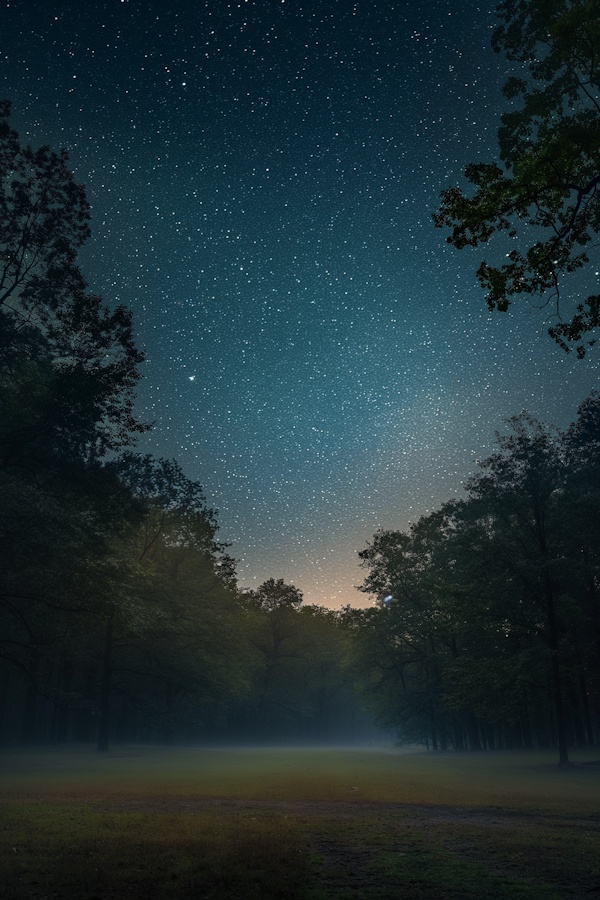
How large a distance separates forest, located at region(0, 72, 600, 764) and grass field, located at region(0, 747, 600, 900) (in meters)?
8.52

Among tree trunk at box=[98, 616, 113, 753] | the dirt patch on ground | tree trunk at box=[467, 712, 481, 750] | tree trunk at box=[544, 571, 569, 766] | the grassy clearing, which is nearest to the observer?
the dirt patch on ground

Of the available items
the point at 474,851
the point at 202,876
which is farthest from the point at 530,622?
the point at 202,876

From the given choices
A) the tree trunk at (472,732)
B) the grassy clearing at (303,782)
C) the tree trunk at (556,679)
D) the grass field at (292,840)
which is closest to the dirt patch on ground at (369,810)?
the grass field at (292,840)

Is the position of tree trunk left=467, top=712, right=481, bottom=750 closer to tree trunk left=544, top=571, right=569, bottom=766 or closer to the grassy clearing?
the grassy clearing

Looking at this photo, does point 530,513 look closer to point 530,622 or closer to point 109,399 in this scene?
point 530,622

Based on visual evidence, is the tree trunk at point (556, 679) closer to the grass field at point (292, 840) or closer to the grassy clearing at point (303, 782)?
the grassy clearing at point (303, 782)

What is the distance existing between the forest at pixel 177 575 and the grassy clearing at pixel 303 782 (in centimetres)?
352

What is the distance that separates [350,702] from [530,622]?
75407mm

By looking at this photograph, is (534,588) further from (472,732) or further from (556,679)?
(472,732)

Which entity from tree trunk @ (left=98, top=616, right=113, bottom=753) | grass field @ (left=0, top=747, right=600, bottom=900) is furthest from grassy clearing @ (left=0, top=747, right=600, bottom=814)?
tree trunk @ (left=98, top=616, right=113, bottom=753)

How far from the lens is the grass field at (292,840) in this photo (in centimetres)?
794

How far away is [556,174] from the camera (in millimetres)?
11039

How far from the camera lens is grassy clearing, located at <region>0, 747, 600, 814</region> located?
18.7 meters

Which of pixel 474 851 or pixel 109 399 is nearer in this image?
pixel 474 851
